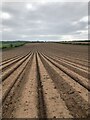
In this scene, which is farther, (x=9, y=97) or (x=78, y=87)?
(x=78, y=87)

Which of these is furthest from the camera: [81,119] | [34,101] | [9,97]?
[9,97]

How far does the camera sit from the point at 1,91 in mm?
7293

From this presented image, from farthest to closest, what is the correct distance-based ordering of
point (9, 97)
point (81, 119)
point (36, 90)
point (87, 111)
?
point (36, 90), point (9, 97), point (87, 111), point (81, 119)

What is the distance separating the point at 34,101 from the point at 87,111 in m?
1.72

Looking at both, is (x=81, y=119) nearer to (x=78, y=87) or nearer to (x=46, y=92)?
(x=46, y=92)

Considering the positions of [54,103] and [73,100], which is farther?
[73,100]

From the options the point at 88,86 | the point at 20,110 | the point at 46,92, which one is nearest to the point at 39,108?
the point at 20,110

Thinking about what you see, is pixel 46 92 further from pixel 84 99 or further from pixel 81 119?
pixel 81 119

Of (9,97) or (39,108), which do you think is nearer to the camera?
(39,108)

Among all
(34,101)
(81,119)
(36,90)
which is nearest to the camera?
(81,119)

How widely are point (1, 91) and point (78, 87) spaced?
9.94 feet

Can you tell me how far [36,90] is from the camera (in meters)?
7.25

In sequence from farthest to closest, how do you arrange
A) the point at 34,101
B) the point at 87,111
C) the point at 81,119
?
the point at 34,101 < the point at 87,111 < the point at 81,119

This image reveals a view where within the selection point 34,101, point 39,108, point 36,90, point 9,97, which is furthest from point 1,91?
point 39,108
